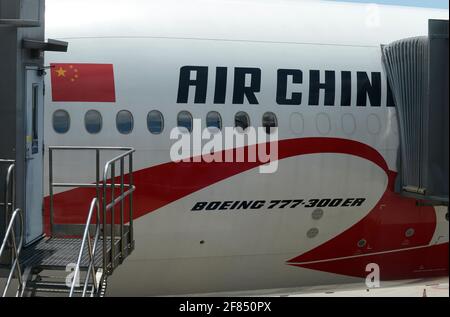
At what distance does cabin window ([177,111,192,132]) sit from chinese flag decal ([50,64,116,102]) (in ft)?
3.22

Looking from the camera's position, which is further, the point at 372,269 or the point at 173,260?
the point at 372,269

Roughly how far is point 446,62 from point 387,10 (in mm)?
9237

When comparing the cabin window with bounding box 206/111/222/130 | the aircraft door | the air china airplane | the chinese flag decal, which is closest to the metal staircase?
the aircraft door

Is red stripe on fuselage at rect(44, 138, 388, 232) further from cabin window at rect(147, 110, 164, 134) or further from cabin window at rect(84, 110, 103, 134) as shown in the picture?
cabin window at rect(84, 110, 103, 134)

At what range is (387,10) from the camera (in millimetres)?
12203

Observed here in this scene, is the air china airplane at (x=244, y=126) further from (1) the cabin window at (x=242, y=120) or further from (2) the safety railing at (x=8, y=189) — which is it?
(2) the safety railing at (x=8, y=189)

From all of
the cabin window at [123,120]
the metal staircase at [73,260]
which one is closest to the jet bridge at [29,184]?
the metal staircase at [73,260]

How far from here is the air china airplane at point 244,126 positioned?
9.98 metres

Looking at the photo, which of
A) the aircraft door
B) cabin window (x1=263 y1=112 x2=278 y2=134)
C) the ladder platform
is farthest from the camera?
cabin window (x1=263 y1=112 x2=278 y2=134)

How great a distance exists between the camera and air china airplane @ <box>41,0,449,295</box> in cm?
998

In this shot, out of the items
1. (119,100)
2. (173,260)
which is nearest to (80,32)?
(119,100)

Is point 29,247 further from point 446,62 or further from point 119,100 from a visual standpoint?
point 446,62

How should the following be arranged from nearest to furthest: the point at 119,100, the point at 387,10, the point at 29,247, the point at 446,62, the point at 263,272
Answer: the point at 446,62
the point at 29,247
the point at 119,100
the point at 263,272
the point at 387,10

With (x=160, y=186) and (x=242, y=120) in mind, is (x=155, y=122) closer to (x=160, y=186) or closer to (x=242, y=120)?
(x=160, y=186)
